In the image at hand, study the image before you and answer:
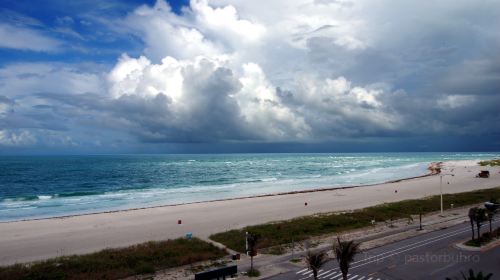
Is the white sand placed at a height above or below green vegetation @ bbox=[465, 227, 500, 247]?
below

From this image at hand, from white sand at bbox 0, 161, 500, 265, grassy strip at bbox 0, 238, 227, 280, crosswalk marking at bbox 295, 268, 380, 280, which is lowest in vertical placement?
white sand at bbox 0, 161, 500, 265

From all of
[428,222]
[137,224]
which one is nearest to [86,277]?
[137,224]

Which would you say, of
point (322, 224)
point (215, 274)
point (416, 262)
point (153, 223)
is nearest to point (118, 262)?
point (215, 274)

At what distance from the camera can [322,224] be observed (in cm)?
3894

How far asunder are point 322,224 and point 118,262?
21.6m

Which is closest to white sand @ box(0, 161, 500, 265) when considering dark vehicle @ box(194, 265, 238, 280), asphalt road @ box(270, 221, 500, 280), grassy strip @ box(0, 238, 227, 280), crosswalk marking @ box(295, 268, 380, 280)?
grassy strip @ box(0, 238, 227, 280)

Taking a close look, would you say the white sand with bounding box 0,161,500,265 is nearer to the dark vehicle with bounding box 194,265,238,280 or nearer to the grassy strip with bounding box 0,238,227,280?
the grassy strip with bounding box 0,238,227,280

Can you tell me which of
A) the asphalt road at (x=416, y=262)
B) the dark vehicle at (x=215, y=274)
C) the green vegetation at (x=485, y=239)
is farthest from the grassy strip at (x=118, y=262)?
the green vegetation at (x=485, y=239)

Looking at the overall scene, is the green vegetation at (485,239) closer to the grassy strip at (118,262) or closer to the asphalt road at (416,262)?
the asphalt road at (416,262)

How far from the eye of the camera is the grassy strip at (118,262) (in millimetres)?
23734

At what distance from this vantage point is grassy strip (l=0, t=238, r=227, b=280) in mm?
23734

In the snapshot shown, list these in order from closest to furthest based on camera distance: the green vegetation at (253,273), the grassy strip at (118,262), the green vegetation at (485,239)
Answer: the green vegetation at (253,273)
the grassy strip at (118,262)
the green vegetation at (485,239)

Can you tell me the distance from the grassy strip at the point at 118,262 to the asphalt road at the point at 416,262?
8.27 metres

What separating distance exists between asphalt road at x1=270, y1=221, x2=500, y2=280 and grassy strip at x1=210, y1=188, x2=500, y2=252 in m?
7.46
